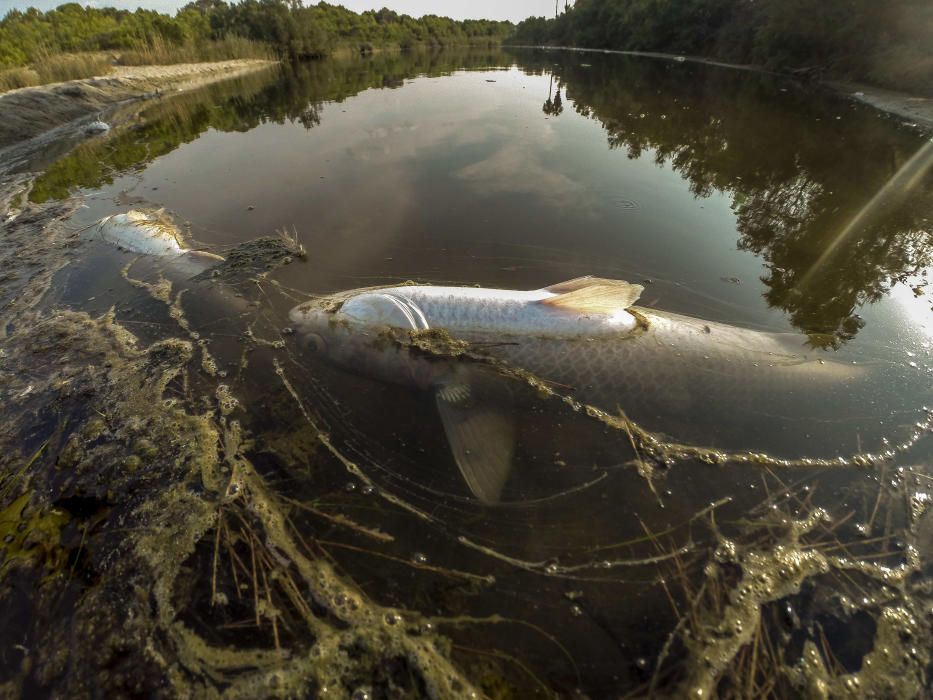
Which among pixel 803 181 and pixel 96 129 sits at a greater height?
pixel 96 129

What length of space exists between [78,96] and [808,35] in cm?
3556

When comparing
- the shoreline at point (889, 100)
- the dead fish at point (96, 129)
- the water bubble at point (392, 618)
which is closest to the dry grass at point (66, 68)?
the dead fish at point (96, 129)

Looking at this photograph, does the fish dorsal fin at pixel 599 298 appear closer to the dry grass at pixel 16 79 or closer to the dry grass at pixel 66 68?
the dry grass at pixel 16 79

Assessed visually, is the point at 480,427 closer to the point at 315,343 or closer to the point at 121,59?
the point at 315,343

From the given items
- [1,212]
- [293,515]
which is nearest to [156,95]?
[1,212]

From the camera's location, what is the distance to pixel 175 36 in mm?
29641

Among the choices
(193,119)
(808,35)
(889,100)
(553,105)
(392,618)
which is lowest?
(392,618)

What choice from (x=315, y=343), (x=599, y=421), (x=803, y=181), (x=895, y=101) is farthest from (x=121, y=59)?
(x=895, y=101)

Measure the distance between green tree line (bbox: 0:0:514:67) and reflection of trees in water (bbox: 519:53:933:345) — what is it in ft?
86.9

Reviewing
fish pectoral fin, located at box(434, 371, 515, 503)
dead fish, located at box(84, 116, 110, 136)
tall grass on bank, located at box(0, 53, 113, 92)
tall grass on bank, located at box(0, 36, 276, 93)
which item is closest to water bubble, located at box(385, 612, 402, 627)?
fish pectoral fin, located at box(434, 371, 515, 503)

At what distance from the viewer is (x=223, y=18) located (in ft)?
139

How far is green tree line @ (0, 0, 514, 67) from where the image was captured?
24.7m

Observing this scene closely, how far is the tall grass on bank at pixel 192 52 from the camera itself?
22.5 metres

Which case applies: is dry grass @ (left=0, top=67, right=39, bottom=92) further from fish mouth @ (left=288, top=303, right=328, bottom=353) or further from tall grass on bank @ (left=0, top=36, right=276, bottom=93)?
fish mouth @ (left=288, top=303, right=328, bottom=353)
